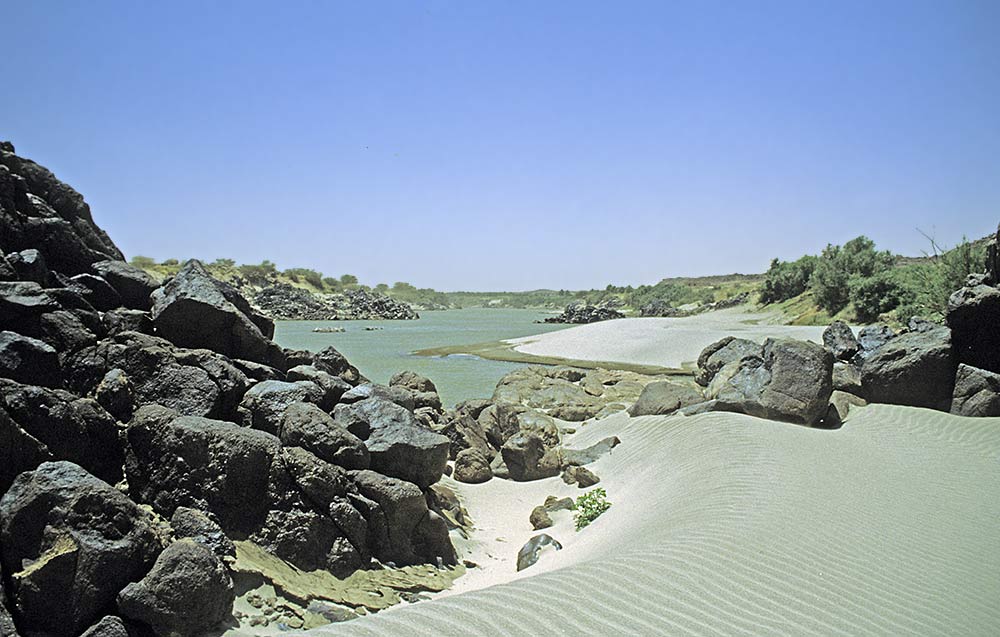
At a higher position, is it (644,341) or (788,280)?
(788,280)

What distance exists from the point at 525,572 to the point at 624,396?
9913 millimetres

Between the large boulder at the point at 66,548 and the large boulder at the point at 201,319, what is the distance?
10.5 feet

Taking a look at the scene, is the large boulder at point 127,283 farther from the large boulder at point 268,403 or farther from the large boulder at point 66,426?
the large boulder at point 66,426

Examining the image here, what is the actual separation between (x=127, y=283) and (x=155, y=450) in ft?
10.6

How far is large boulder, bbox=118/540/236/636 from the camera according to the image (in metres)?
4.21

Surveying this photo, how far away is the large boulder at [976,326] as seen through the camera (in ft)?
35.6

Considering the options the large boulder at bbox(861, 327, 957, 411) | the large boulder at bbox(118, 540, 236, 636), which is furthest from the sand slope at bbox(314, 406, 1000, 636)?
the large boulder at bbox(861, 327, 957, 411)

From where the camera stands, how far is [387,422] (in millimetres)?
7375

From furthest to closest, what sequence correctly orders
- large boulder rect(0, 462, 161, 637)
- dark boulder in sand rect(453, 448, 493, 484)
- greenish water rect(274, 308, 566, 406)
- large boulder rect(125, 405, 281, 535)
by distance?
greenish water rect(274, 308, 566, 406) < dark boulder in sand rect(453, 448, 493, 484) < large boulder rect(125, 405, 281, 535) < large boulder rect(0, 462, 161, 637)

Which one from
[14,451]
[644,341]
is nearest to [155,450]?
[14,451]

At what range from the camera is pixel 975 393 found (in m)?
10.7

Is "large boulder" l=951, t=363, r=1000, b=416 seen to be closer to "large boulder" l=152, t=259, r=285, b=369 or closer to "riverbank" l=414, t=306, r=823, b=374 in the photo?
"large boulder" l=152, t=259, r=285, b=369

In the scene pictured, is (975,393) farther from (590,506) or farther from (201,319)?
(201,319)

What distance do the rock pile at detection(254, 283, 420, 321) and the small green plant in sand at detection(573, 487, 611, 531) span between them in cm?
5797
